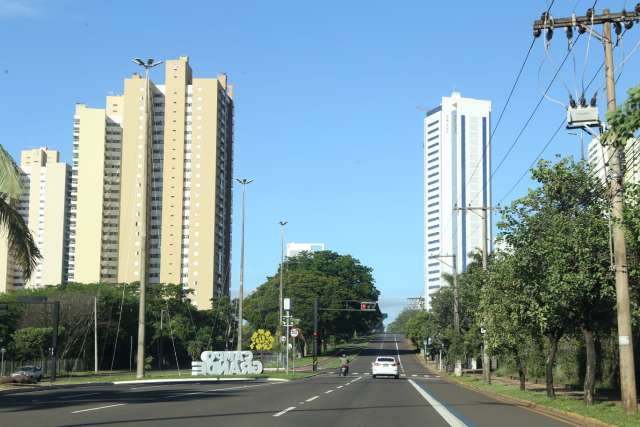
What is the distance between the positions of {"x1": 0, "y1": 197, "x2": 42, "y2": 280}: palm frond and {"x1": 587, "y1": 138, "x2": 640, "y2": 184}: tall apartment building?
19087 mm

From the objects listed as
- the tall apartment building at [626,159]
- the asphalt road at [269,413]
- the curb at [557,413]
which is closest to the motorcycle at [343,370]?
the curb at [557,413]

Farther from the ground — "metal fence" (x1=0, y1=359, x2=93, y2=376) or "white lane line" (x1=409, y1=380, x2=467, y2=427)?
"white lane line" (x1=409, y1=380, x2=467, y2=427)

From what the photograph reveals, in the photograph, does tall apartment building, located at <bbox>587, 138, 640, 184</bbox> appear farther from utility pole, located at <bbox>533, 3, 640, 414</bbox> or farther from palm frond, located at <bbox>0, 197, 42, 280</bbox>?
palm frond, located at <bbox>0, 197, 42, 280</bbox>

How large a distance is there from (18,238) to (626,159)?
2059cm

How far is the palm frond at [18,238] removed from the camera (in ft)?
84.4

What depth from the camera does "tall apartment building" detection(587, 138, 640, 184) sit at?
17634 mm

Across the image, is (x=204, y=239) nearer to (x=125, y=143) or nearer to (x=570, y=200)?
(x=125, y=143)

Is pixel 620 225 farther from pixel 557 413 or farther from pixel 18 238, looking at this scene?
pixel 18 238

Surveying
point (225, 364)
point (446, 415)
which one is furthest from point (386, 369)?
point (446, 415)

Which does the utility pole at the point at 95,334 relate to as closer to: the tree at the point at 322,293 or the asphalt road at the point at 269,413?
the tree at the point at 322,293

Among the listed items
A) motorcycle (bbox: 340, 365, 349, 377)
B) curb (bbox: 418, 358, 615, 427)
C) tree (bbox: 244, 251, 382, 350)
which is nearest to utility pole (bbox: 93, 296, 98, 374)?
motorcycle (bbox: 340, 365, 349, 377)

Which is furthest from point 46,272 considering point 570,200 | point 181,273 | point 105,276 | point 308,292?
point 570,200

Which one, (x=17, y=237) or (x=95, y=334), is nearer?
(x=17, y=237)

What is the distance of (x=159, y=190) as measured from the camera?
15362cm
